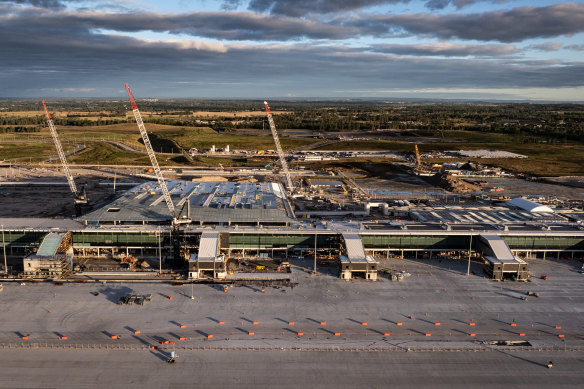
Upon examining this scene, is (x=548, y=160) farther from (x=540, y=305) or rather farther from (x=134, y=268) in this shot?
(x=134, y=268)

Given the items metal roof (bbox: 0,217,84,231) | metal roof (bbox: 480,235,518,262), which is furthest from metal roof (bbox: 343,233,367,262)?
metal roof (bbox: 0,217,84,231)

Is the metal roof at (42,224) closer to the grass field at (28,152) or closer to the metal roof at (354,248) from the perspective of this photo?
the metal roof at (354,248)

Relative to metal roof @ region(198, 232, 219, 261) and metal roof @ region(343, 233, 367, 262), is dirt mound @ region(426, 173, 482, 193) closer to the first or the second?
metal roof @ region(343, 233, 367, 262)

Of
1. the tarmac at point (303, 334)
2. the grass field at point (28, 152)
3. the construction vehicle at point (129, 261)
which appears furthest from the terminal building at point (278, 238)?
the grass field at point (28, 152)

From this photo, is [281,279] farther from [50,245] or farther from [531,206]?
[531,206]

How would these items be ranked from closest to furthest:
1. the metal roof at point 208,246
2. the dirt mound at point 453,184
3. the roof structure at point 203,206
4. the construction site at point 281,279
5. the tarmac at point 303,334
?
the tarmac at point 303,334 < the construction site at point 281,279 < the metal roof at point 208,246 < the roof structure at point 203,206 < the dirt mound at point 453,184
